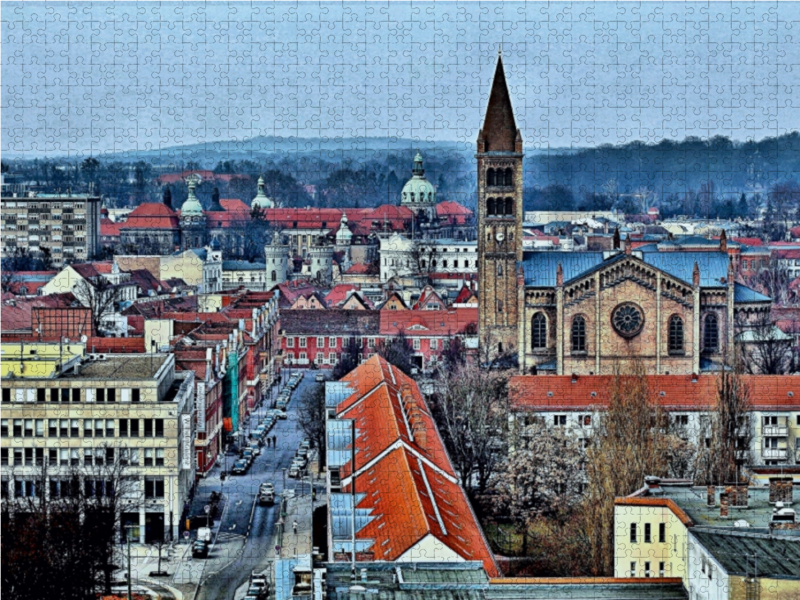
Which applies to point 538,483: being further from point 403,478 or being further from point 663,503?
point 663,503

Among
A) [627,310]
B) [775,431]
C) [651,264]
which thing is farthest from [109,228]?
[775,431]

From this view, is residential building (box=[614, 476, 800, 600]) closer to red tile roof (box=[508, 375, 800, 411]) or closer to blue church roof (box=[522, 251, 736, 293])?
red tile roof (box=[508, 375, 800, 411])

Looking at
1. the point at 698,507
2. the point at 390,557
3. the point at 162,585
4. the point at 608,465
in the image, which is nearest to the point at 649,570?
the point at 698,507

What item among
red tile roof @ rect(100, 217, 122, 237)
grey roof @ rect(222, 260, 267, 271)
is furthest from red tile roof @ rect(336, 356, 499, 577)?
red tile roof @ rect(100, 217, 122, 237)

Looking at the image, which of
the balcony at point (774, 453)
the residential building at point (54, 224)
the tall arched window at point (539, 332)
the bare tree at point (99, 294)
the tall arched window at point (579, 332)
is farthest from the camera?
the residential building at point (54, 224)

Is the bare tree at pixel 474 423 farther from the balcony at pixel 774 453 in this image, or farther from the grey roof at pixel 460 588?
the grey roof at pixel 460 588

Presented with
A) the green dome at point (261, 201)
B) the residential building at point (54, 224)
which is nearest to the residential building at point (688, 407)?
the residential building at point (54, 224)

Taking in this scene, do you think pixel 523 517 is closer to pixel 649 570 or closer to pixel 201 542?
pixel 201 542
